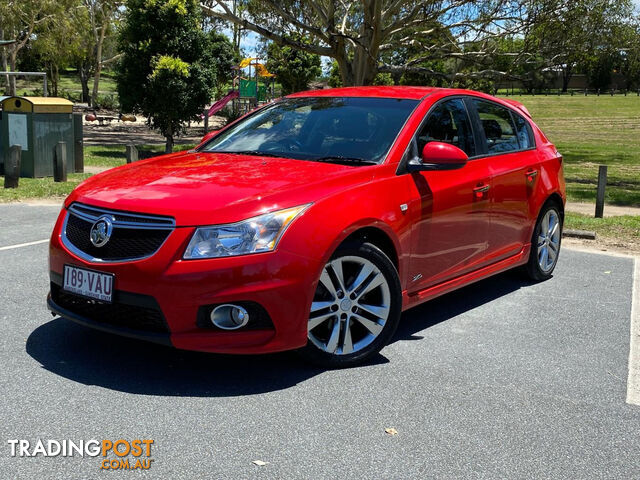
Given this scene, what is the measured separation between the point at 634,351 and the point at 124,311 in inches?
130

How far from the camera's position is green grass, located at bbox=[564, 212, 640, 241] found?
972cm

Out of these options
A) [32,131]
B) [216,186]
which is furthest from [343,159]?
[32,131]

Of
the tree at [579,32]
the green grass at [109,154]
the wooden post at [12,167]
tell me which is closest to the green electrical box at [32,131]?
the wooden post at [12,167]

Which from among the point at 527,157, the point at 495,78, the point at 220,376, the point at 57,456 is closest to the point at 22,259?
the point at 220,376

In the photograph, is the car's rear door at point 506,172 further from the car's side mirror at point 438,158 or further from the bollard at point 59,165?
the bollard at point 59,165

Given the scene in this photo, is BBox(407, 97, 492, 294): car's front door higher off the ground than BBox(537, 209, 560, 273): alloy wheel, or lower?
higher

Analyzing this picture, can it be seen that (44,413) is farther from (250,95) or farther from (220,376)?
(250,95)

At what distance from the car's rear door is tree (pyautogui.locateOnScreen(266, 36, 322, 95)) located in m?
33.7

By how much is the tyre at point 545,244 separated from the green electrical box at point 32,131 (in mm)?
9135

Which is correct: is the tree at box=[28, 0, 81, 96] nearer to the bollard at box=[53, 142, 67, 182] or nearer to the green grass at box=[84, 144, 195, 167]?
the green grass at box=[84, 144, 195, 167]

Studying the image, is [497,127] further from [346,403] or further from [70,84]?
[70,84]

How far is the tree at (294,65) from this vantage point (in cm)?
3956

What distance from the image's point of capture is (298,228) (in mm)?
4047

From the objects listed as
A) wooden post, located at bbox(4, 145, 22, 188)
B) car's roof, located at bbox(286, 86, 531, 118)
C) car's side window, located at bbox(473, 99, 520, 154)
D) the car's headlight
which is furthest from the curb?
wooden post, located at bbox(4, 145, 22, 188)
